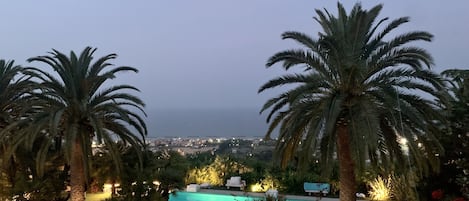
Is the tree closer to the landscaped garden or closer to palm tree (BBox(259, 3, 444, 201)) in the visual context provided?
the landscaped garden

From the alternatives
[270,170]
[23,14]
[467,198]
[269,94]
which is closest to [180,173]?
[270,170]

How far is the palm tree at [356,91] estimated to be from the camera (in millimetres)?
8836

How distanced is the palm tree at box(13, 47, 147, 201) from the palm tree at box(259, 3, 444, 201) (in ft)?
14.7

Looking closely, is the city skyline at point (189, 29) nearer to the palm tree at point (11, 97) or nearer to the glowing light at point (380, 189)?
the palm tree at point (11, 97)

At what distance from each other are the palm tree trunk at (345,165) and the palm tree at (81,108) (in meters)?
5.47

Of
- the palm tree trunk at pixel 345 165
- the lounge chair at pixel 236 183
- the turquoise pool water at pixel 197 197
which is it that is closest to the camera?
the palm tree trunk at pixel 345 165

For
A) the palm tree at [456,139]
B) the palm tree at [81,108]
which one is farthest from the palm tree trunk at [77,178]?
the palm tree at [456,139]

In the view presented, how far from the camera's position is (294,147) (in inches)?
400

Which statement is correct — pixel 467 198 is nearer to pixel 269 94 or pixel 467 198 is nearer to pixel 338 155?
pixel 338 155

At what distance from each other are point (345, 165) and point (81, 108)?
645 cm

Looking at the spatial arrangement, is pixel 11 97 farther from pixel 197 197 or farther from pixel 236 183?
pixel 236 183

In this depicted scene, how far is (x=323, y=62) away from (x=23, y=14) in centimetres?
4943

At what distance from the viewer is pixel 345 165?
9758mm

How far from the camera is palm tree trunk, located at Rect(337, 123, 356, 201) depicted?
9661mm
